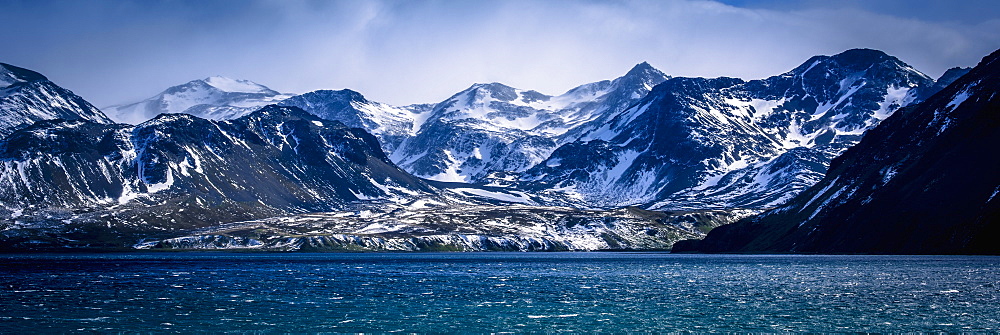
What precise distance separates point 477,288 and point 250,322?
47591 millimetres

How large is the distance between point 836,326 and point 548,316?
83.1 ft

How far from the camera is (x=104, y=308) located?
85.2 metres

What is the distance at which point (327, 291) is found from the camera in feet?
366

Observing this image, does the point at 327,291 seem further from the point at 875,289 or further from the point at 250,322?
the point at 875,289

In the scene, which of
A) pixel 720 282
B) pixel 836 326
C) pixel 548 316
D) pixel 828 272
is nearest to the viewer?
pixel 836 326

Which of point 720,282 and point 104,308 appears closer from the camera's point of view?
point 104,308

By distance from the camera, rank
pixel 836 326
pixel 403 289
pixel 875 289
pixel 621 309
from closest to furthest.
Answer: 1. pixel 836 326
2. pixel 621 309
3. pixel 875 289
4. pixel 403 289

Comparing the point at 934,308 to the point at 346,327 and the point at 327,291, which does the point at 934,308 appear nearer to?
the point at 346,327

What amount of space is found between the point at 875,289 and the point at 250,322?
2967 inches

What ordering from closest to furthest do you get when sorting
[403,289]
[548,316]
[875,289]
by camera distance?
1. [548,316]
2. [875,289]
3. [403,289]

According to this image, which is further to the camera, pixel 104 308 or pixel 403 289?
pixel 403 289

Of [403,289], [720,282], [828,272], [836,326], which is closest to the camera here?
[836,326]

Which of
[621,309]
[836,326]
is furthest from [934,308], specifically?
[621,309]

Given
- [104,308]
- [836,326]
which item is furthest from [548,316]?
[104,308]
